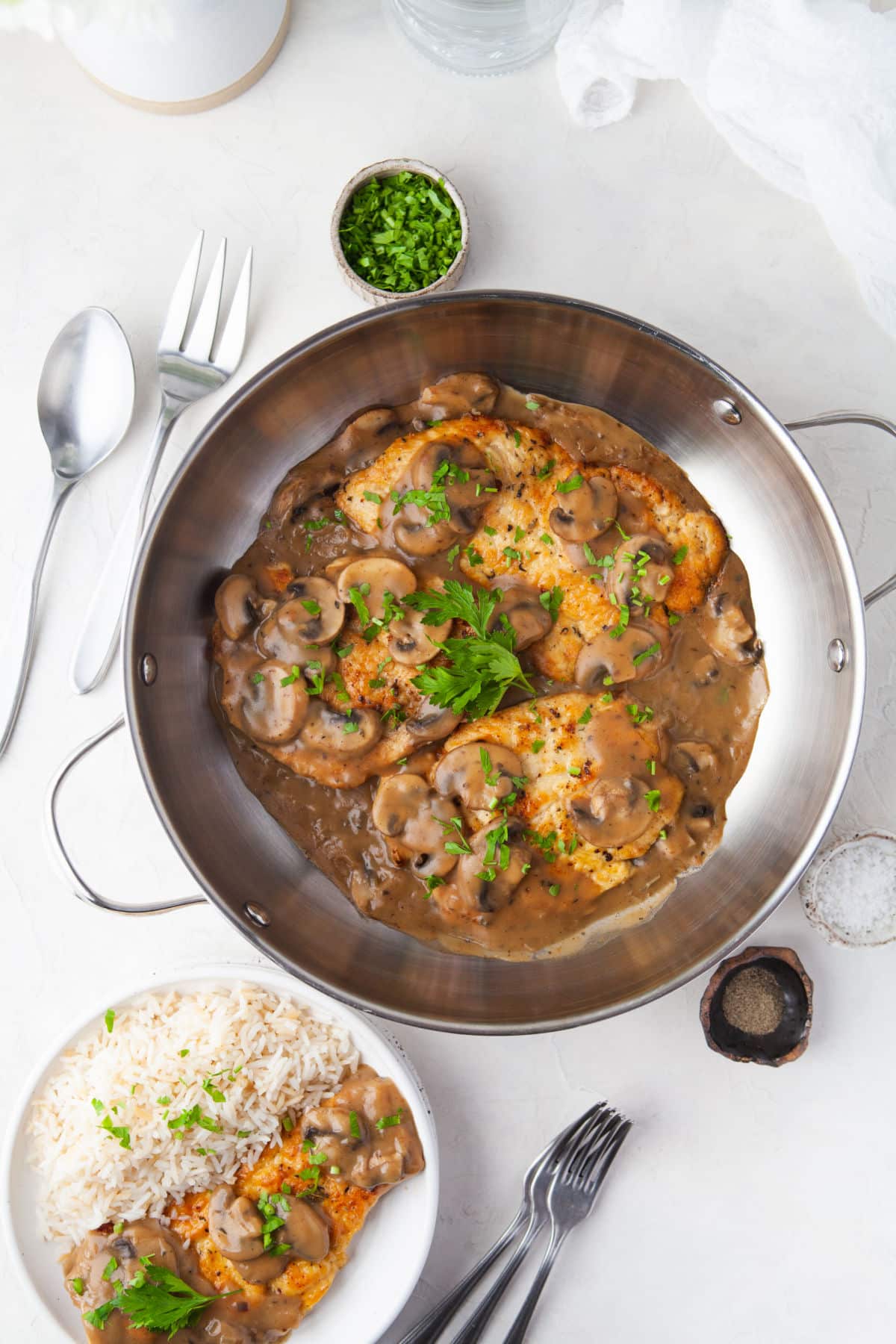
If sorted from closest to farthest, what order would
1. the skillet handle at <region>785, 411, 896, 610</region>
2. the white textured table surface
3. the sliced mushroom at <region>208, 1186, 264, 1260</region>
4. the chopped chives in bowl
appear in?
the skillet handle at <region>785, 411, 896, 610</region>
the sliced mushroom at <region>208, 1186, 264, 1260</region>
the chopped chives in bowl
the white textured table surface

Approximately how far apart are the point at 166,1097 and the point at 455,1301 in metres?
1.31

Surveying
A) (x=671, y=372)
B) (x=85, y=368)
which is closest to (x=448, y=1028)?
(x=671, y=372)

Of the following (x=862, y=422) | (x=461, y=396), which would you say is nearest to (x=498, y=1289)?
(x=461, y=396)

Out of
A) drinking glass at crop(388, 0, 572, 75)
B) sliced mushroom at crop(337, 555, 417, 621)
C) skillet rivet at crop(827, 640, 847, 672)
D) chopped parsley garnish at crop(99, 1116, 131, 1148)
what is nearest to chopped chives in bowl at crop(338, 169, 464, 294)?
drinking glass at crop(388, 0, 572, 75)

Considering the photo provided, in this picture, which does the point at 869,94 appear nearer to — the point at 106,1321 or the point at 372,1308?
the point at 372,1308

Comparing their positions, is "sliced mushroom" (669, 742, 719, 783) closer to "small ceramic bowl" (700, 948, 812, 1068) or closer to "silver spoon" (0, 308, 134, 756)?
"small ceramic bowl" (700, 948, 812, 1068)

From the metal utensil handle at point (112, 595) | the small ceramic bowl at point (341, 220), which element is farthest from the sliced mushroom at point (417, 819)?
the small ceramic bowl at point (341, 220)

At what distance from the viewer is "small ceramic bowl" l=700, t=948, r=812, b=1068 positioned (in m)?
3.65

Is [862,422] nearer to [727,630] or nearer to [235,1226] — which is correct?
[727,630]

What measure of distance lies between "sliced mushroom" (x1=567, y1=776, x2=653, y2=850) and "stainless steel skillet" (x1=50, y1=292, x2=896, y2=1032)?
0.44 meters

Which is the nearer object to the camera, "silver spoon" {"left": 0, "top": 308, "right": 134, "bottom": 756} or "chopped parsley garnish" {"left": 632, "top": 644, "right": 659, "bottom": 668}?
"chopped parsley garnish" {"left": 632, "top": 644, "right": 659, "bottom": 668}

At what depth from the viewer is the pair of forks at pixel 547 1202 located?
378cm

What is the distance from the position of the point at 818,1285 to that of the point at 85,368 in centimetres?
443

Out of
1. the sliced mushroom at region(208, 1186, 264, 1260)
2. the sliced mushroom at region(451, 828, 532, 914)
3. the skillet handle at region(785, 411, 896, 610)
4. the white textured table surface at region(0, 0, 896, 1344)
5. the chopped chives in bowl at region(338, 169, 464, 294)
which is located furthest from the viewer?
the white textured table surface at region(0, 0, 896, 1344)
